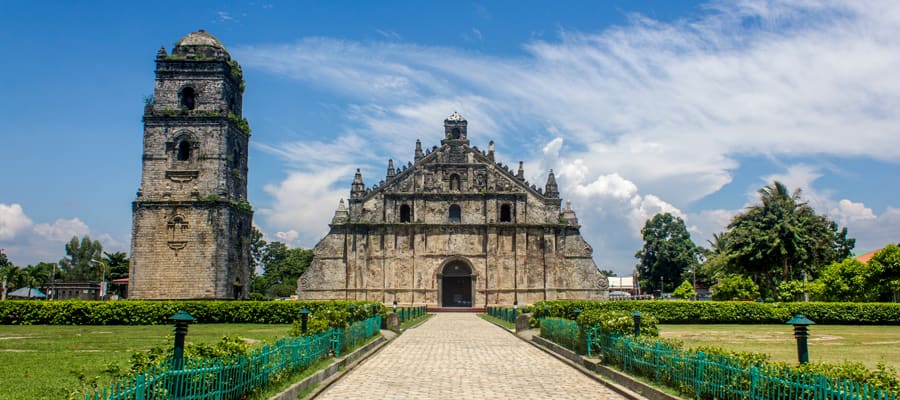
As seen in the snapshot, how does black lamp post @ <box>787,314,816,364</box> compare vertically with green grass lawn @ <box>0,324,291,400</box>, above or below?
above

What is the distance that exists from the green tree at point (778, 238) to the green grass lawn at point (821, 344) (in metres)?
14.9

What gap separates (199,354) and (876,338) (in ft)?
78.6

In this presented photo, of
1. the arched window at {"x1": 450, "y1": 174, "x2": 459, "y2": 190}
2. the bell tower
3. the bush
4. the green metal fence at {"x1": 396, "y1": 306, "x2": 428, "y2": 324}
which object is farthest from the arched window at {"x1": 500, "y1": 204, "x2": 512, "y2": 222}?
the bush

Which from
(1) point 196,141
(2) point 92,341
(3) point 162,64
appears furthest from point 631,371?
(3) point 162,64

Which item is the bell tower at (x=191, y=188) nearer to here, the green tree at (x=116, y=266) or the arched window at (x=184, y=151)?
the arched window at (x=184, y=151)

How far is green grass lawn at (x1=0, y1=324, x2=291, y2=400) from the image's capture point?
11.5 m

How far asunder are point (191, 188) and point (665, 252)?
63548 millimetres

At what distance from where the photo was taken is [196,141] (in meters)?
42.1

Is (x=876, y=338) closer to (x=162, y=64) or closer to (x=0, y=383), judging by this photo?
(x=0, y=383)

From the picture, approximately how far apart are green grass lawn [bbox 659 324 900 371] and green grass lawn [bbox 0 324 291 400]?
13212 mm

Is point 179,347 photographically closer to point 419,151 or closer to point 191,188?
point 191,188

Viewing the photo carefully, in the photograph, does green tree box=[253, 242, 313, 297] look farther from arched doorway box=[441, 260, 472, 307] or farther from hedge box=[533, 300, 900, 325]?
hedge box=[533, 300, 900, 325]

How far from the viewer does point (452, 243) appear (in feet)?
173

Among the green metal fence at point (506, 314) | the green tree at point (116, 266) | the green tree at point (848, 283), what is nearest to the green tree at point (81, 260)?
the green tree at point (116, 266)
